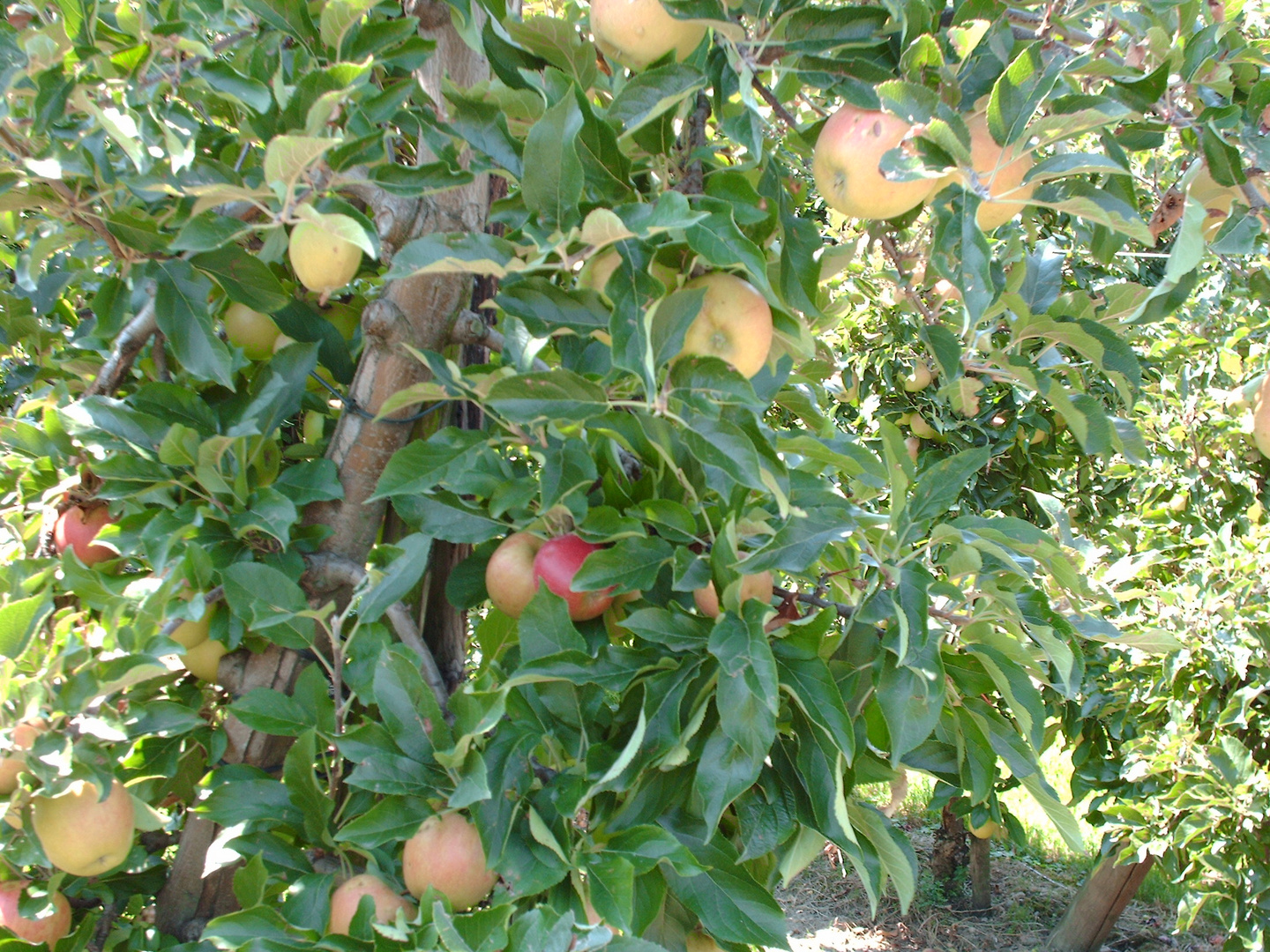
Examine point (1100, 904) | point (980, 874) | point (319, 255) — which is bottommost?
point (980, 874)

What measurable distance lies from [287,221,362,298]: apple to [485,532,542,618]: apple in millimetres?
340

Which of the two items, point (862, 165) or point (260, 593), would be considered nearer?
point (862, 165)

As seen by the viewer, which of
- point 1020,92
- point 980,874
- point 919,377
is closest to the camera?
point 1020,92

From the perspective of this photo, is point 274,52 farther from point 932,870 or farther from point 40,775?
point 932,870

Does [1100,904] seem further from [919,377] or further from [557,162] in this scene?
[557,162]

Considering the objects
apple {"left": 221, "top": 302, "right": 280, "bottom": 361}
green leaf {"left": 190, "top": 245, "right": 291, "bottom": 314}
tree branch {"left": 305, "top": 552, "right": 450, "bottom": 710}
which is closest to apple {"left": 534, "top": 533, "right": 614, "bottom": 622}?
tree branch {"left": 305, "top": 552, "right": 450, "bottom": 710}

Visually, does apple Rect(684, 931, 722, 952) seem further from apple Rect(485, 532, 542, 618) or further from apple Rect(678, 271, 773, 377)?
apple Rect(678, 271, 773, 377)

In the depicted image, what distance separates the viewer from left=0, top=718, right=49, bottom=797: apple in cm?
84

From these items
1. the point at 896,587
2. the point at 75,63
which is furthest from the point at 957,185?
the point at 75,63

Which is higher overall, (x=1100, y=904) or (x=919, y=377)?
(x=919, y=377)

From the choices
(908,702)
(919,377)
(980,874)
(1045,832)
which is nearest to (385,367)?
(908,702)

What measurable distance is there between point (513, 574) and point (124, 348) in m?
0.62

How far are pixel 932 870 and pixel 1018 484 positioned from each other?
1980mm

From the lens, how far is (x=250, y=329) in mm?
1208
